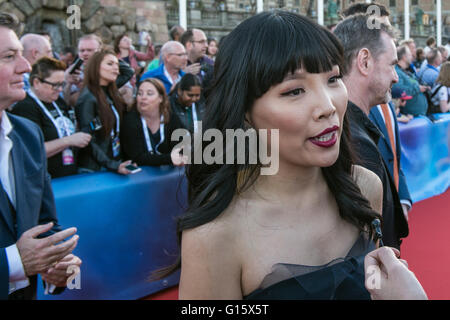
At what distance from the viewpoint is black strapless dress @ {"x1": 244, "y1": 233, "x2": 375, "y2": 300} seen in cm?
126

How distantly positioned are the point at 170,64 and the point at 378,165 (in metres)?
3.54

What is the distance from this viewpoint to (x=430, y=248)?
183 inches

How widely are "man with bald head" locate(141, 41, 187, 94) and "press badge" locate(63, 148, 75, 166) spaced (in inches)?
73.9

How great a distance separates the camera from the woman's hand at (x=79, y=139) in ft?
11.5

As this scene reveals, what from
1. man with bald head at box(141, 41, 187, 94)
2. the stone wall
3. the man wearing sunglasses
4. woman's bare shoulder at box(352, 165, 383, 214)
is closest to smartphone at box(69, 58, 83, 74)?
man with bald head at box(141, 41, 187, 94)

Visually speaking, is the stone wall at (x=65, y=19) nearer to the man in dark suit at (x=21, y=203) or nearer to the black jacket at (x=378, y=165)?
the man in dark suit at (x=21, y=203)

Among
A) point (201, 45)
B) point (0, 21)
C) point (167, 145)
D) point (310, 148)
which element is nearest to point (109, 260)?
point (167, 145)

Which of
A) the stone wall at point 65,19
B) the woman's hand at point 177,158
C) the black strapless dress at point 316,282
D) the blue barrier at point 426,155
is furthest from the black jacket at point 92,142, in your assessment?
the stone wall at point 65,19

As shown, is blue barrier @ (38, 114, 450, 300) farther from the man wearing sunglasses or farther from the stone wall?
the stone wall

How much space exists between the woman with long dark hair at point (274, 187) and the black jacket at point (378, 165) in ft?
2.49

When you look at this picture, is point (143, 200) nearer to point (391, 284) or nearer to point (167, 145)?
point (167, 145)

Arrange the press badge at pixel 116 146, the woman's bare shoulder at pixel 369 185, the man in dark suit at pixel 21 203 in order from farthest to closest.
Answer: the press badge at pixel 116 146
the man in dark suit at pixel 21 203
the woman's bare shoulder at pixel 369 185

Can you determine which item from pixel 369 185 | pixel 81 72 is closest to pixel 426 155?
pixel 81 72
